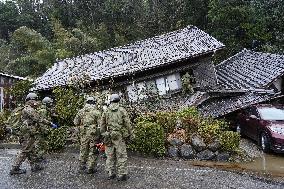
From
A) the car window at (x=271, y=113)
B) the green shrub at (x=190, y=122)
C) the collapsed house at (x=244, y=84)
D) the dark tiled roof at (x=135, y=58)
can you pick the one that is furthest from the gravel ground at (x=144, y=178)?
the dark tiled roof at (x=135, y=58)

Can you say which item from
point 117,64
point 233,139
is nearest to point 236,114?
point 233,139

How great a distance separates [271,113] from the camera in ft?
49.2

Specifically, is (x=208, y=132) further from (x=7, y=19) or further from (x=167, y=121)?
(x=7, y=19)

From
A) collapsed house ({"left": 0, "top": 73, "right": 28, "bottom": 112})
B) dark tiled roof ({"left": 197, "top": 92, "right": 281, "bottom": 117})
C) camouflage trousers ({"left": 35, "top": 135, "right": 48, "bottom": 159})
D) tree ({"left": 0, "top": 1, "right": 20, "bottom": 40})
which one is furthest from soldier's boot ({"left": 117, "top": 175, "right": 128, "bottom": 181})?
tree ({"left": 0, "top": 1, "right": 20, "bottom": 40})

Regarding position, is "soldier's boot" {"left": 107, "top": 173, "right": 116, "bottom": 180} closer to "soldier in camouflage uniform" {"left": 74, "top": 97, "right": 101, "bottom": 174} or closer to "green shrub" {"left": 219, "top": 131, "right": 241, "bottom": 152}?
"soldier in camouflage uniform" {"left": 74, "top": 97, "right": 101, "bottom": 174}

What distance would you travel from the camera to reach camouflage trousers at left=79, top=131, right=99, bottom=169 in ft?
33.2

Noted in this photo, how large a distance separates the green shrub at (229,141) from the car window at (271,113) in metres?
2.22

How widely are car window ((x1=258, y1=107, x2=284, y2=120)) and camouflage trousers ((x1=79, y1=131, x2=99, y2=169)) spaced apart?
714 cm

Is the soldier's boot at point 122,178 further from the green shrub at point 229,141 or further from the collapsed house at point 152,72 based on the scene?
the collapsed house at point 152,72

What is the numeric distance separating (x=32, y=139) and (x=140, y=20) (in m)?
33.3

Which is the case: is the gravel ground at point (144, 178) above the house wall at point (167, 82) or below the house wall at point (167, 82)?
below

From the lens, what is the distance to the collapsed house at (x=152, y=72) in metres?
19.8

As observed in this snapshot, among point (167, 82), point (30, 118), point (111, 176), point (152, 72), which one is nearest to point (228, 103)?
point (167, 82)

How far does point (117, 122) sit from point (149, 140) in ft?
11.5
